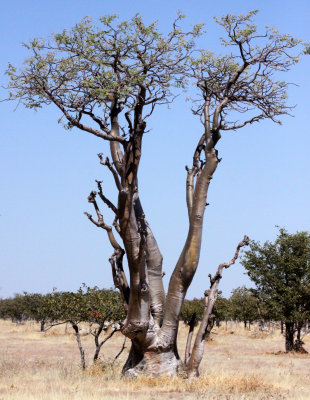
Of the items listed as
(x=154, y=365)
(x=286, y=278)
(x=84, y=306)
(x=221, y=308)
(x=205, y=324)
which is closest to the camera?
(x=205, y=324)

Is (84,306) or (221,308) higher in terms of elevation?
(221,308)

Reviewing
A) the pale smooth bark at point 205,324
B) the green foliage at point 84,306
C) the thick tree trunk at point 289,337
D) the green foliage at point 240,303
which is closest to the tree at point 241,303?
the green foliage at point 240,303

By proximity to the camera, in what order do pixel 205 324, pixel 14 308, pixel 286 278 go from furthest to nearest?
pixel 14 308, pixel 286 278, pixel 205 324

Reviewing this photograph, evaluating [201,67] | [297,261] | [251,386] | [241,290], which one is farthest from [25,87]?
[241,290]

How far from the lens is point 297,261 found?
31.3 m

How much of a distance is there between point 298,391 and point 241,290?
51186 mm

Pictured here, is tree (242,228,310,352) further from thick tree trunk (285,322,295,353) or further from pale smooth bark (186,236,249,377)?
pale smooth bark (186,236,249,377)

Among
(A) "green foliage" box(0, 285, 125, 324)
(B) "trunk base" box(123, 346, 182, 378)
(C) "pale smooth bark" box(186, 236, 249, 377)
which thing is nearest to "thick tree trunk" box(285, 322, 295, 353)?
(A) "green foliage" box(0, 285, 125, 324)

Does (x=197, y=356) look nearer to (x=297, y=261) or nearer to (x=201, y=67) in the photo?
(x=201, y=67)

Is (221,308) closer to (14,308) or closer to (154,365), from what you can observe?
(14,308)

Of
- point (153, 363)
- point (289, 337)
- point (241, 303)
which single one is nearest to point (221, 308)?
point (241, 303)

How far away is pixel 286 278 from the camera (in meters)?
32.2

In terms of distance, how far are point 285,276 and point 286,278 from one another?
12cm

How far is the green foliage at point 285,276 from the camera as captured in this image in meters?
31.5
